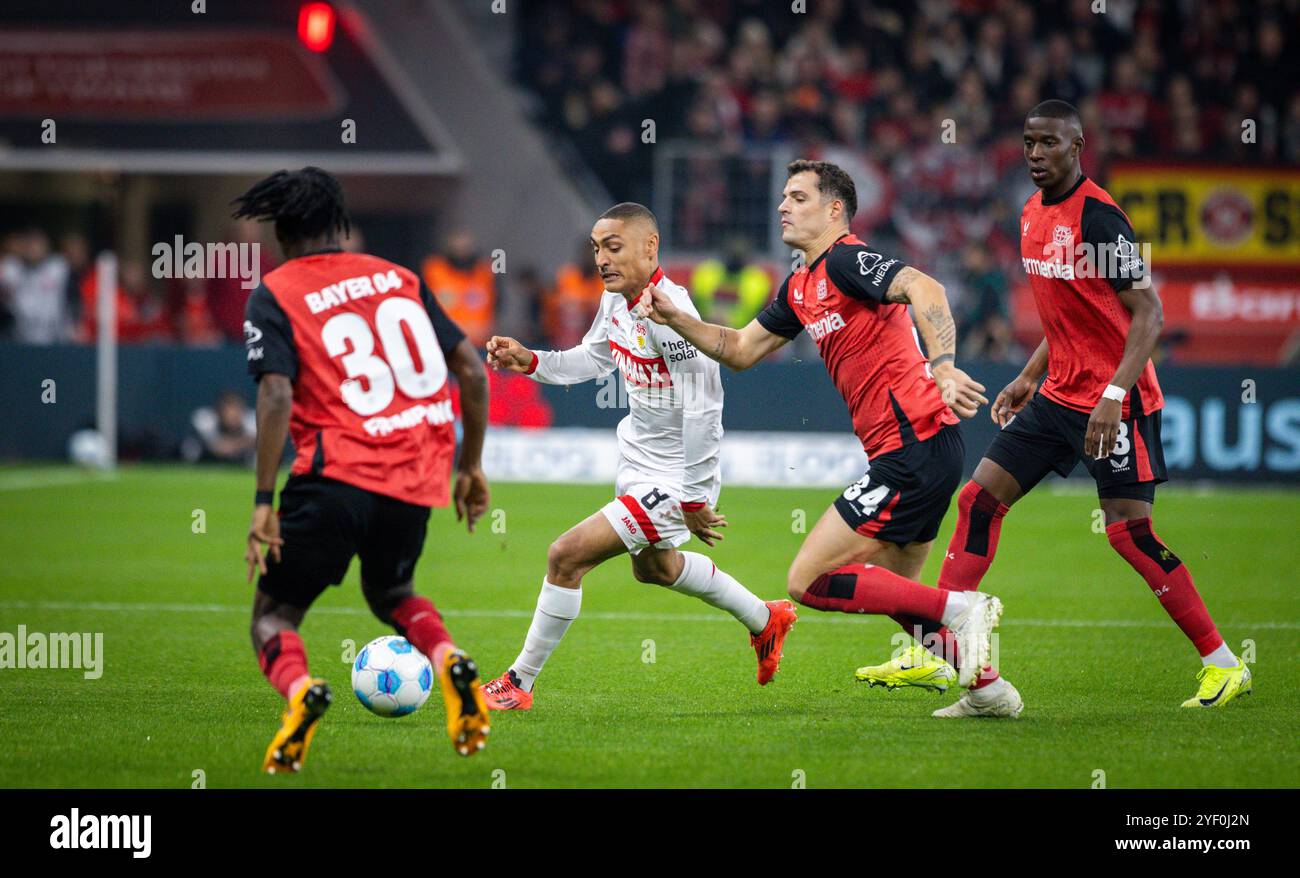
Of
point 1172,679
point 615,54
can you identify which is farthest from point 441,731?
point 615,54

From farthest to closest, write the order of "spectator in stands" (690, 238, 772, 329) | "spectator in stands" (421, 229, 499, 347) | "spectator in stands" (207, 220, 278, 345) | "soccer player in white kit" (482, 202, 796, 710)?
"spectator in stands" (207, 220, 278, 345)
"spectator in stands" (421, 229, 499, 347)
"spectator in stands" (690, 238, 772, 329)
"soccer player in white kit" (482, 202, 796, 710)

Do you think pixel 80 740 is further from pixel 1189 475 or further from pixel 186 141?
pixel 186 141

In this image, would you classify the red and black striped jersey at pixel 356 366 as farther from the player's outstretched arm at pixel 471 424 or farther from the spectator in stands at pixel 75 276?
the spectator in stands at pixel 75 276

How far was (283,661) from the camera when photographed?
552 centimetres

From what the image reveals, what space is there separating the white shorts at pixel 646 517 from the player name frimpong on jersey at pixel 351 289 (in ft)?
5.50

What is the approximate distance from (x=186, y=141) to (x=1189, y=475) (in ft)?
46.0

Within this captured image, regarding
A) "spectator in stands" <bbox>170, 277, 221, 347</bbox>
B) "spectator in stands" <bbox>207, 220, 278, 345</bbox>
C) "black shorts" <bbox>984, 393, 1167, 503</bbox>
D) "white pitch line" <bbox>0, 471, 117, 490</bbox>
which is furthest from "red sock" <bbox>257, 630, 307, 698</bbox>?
"spectator in stands" <bbox>207, 220, 278, 345</bbox>

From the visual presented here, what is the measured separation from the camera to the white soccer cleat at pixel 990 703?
6715 millimetres

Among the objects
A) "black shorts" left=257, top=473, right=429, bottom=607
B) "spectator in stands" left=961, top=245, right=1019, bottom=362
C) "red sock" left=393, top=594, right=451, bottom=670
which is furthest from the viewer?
"spectator in stands" left=961, top=245, right=1019, bottom=362

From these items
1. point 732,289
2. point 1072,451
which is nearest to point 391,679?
point 1072,451

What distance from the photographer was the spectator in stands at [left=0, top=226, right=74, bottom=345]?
2088cm

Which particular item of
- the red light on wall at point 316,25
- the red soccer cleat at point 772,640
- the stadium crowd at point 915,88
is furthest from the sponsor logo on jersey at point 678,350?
the red light on wall at point 316,25

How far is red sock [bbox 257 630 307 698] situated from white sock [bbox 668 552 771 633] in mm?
2224

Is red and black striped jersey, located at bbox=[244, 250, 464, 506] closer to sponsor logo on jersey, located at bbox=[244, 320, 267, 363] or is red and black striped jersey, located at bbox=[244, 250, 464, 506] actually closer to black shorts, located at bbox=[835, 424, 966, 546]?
sponsor logo on jersey, located at bbox=[244, 320, 267, 363]
